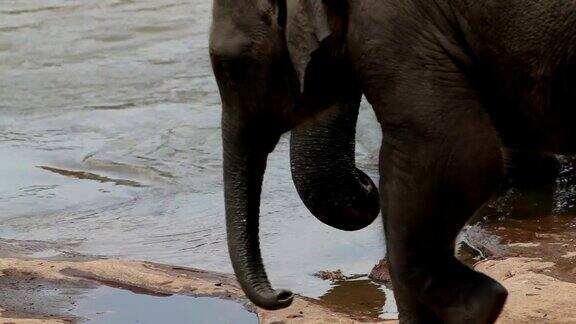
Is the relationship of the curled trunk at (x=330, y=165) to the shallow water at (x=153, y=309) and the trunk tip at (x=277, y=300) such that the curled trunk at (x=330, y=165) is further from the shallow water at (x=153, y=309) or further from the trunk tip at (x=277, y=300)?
the shallow water at (x=153, y=309)

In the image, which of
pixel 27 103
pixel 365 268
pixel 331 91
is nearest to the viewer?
pixel 331 91

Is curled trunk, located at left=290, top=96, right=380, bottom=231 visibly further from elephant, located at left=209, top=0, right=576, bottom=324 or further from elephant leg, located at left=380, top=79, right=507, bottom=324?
elephant leg, located at left=380, top=79, right=507, bottom=324

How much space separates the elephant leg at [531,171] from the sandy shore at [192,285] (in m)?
2.06

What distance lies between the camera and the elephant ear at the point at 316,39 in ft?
15.3

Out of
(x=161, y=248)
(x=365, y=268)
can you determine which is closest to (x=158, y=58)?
(x=161, y=248)

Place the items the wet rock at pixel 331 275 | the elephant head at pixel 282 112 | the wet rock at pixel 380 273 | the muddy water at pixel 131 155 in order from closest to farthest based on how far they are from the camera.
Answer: the elephant head at pixel 282 112 < the wet rock at pixel 380 273 < the wet rock at pixel 331 275 < the muddy water at pixel 131 155

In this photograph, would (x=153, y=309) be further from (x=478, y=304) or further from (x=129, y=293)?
(x=478, y=304)

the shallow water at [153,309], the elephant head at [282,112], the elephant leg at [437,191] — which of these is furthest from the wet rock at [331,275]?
the elephant leg at [437,191]

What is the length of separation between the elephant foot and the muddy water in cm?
250

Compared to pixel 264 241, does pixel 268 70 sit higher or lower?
higher

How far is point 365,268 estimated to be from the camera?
25.9 ft

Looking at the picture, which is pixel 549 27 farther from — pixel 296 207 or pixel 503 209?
pixel 296 207

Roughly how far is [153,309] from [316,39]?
9.15 ft

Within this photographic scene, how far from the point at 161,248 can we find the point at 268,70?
384 cm
